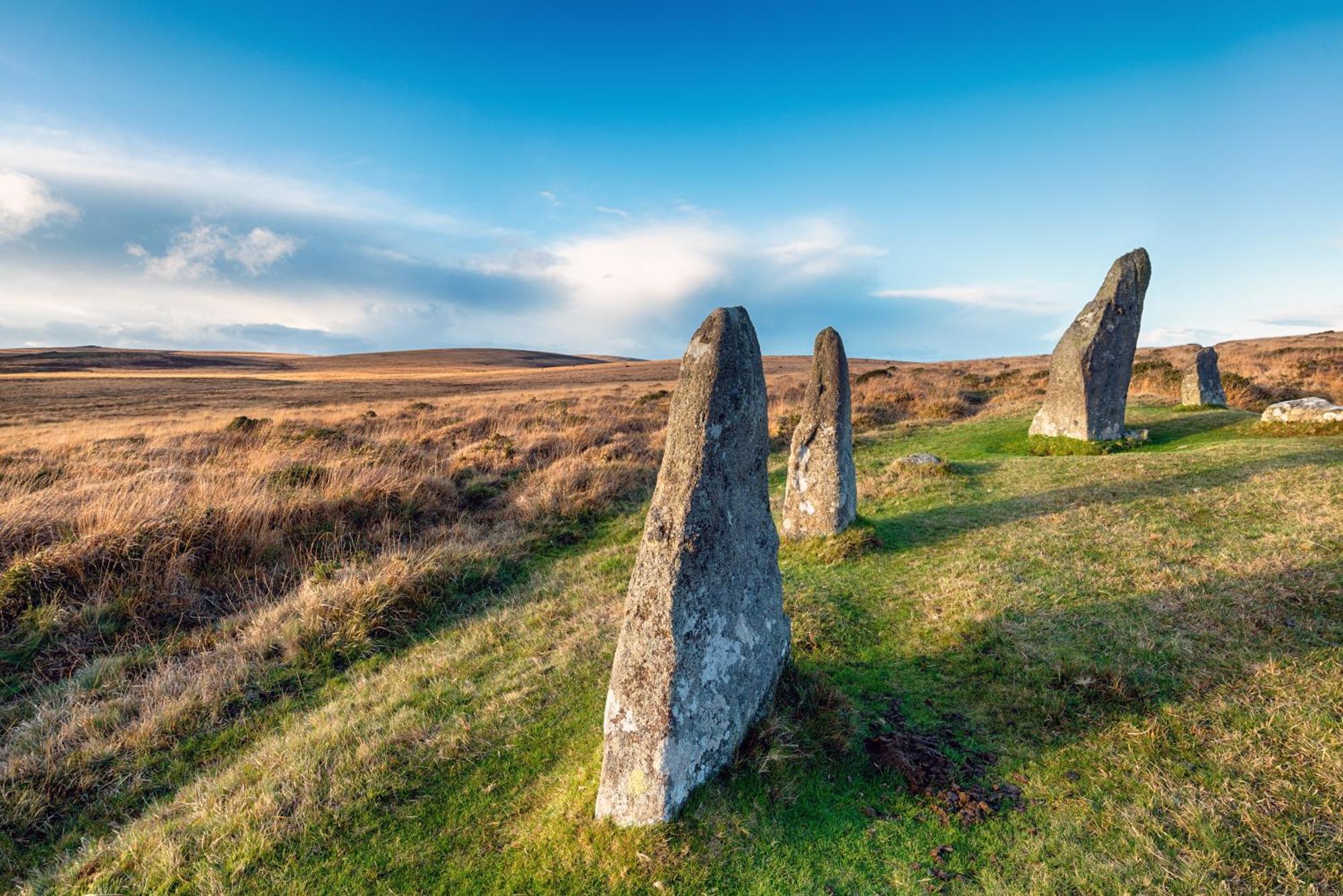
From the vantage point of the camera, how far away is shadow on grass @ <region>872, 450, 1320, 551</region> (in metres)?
9.87

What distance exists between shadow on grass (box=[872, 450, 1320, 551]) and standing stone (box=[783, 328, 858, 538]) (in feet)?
3.15

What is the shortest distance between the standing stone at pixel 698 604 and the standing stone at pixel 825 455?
4929 mm

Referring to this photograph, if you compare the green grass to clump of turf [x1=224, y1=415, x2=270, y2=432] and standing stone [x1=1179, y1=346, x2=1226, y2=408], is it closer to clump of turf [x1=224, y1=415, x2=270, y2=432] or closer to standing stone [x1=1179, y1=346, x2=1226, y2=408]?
standing stone [x1=1179, y1=346, x2=1226, y2=408]

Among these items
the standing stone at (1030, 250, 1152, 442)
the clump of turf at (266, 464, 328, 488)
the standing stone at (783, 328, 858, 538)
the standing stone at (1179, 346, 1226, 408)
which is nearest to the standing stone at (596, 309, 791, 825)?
the standing stone at (783, 328, 858, 538)

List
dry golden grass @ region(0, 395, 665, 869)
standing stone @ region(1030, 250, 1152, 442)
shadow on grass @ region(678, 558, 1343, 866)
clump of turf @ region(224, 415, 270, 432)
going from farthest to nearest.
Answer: clump of turf @ region(224, 415, 270, 432), standing stone @ region(1030, 250, 1152, 442), dry golden grass @ region(0, 395, 665, 869), shadow on grass @ region(678, 558, 1343, 866)

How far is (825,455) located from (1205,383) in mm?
14986

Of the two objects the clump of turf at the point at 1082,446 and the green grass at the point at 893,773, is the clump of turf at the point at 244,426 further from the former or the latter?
the clump of turf at the point at 1082,446

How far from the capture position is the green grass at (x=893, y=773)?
12.8ft

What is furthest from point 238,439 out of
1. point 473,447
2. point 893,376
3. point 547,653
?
point 893,376

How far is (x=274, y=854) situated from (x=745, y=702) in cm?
371

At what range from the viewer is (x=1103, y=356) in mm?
14070

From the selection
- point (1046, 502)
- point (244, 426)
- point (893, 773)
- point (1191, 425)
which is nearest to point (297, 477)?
point (244, 426)

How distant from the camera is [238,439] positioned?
65.8ft

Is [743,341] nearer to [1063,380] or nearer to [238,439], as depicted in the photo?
[1063,380]
